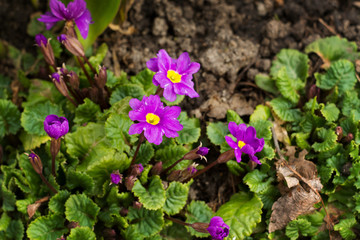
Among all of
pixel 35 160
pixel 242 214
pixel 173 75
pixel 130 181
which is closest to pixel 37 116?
pixel 35 160

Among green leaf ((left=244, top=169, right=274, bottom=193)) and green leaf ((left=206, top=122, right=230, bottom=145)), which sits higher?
green leaf ((left=206, top=122, right=230, bottom=145))

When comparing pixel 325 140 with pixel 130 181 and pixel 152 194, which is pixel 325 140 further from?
pixel 130 181

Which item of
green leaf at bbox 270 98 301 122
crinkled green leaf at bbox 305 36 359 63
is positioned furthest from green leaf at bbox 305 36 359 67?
green leaf at bbox 270 98 301 122

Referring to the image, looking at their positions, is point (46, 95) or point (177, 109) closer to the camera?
point (177, 109)

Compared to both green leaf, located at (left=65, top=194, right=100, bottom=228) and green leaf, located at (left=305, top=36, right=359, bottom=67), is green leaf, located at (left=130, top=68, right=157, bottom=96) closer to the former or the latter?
green leaf, located at (left=65, top=194, right=100, bottom=228)

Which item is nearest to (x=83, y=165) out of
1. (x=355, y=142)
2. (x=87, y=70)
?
(x=87, y=70)

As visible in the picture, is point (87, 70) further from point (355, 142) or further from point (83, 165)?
point (355, 142)

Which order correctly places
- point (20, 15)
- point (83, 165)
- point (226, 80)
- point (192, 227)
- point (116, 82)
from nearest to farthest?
point (192, 227), point (83, 165), point (116, 82), point (226, 80), point (20, 15)
